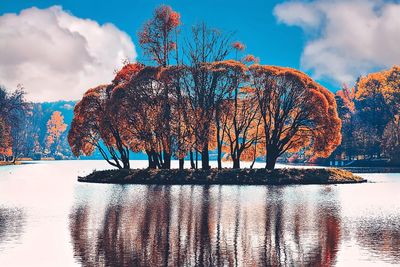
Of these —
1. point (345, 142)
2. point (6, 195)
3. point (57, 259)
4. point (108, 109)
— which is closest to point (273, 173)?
point (108, 109)

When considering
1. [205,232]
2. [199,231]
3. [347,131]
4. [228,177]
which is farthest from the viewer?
[347,131]

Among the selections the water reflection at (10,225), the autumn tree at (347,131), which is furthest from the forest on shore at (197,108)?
the autumn tree at (347,131)

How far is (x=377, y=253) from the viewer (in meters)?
25.4

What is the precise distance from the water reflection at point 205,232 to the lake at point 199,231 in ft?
0.15

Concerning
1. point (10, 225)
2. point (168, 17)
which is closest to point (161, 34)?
point (168, 17)

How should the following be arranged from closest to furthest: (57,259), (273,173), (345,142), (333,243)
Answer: (57,259)
(333,243)
(273,173)
(345,142)

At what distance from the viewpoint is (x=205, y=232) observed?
30922 millimetres

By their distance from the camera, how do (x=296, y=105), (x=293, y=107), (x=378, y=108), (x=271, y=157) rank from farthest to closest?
(x=378, y=108) < (x=271, y=157) < (x=293, y=107) < (x=296, y=105)

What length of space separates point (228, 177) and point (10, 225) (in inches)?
1785

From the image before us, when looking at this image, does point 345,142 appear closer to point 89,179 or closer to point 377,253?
point 89,179

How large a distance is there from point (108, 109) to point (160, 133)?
8.42 meters

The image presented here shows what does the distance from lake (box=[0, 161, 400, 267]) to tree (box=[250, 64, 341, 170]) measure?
30888mm

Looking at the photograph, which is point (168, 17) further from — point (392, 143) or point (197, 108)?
point (392, 143)

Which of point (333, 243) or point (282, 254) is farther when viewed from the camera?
point (333, 243)
